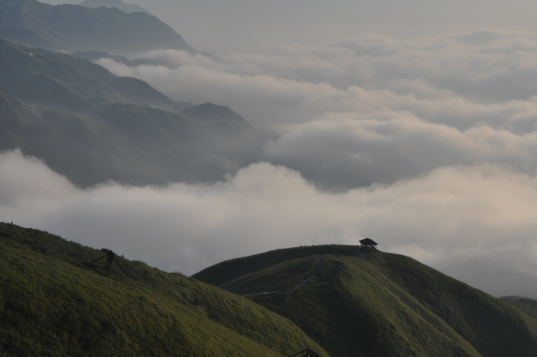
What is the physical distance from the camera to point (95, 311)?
43625mm

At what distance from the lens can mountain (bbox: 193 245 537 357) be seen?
9375 cm

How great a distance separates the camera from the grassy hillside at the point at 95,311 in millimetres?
38469

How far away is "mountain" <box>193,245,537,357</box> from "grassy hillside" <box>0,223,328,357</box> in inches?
1045

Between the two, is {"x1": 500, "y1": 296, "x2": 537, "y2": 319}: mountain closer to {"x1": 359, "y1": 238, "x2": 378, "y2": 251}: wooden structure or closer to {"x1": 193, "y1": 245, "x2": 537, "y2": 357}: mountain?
{"x1": 193, "y1": 245, "x2": 537, "y2": 357}: mountain

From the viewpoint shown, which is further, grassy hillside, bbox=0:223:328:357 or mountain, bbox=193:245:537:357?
mountain, bbox=193:245:537:357

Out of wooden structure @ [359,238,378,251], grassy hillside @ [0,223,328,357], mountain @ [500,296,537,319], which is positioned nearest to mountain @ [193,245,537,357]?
wooden structure @ [359,238,378,251]

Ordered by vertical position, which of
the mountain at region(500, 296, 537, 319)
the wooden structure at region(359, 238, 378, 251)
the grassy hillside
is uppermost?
the wooden structure at region(359, 238, 378, 251)

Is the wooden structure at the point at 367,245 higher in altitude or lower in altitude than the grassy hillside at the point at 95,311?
higher

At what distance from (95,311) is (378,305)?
82.3 m

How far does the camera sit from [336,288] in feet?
346

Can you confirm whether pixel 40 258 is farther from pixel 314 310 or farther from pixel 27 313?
pixel 314 310

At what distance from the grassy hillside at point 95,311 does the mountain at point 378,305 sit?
1045 inches

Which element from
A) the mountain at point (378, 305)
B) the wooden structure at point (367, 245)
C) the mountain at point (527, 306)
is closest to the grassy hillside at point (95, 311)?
the mountain at point (378, 305)

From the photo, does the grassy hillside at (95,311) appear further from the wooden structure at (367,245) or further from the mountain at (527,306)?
the mountain at (527,306)
